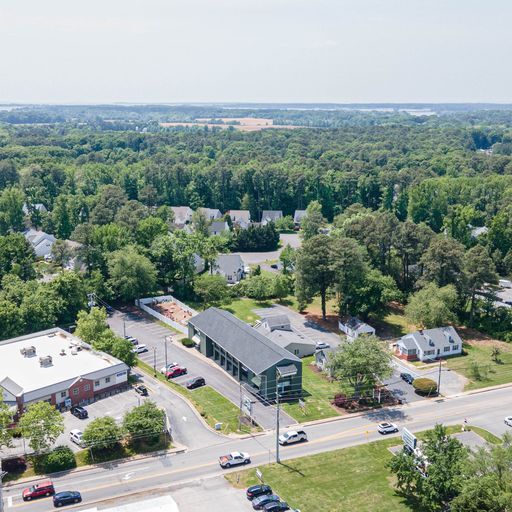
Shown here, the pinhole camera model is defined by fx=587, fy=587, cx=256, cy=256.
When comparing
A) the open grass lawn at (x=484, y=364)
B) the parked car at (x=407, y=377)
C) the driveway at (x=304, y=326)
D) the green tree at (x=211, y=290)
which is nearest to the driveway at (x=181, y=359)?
Answer: the green tree at (x=211, y=290)

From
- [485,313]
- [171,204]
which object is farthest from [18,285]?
[171,204]

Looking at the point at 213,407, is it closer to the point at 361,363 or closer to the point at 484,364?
the point at 361,363

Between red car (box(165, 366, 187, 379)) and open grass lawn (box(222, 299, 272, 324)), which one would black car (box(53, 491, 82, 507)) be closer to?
red car (box(165, 366, 187, 379))

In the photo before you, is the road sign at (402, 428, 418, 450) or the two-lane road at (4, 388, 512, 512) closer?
the two-lane road at (4, 388, 512, 512)

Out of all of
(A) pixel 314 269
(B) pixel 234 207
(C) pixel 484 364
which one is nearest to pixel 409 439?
(C) pixel 484 364

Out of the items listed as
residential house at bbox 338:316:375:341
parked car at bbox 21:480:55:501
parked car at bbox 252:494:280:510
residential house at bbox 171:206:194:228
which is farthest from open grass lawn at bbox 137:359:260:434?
residential house at bbox 171:206:194:228

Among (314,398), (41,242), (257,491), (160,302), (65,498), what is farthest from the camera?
(41,242)

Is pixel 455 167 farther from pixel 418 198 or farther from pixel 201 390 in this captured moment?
pixel 201 390
